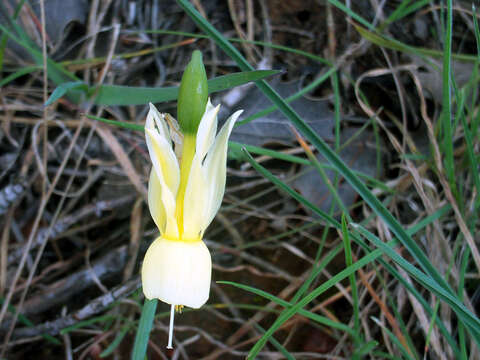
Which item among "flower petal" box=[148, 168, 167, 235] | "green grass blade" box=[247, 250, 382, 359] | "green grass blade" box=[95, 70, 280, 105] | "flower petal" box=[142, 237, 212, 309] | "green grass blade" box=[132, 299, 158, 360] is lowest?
"green grass blade" box=[132, 299, 158, 360]

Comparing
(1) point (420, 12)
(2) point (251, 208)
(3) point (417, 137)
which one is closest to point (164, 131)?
(2) point (251, 208)

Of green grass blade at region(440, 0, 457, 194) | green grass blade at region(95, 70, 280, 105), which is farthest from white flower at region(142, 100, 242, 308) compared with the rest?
green grass blade at region(440, 0, 457, 194)

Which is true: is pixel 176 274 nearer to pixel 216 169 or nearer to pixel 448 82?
pixel 216 169

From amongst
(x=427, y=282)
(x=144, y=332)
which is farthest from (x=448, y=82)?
(x=144, y=332)

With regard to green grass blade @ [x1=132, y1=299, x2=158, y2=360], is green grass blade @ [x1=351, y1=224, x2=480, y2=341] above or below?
above

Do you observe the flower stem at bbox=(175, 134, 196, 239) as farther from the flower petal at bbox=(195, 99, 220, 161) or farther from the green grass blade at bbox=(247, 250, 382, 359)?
→ the green grass blade at bbox=(247, 250, 382, 359)

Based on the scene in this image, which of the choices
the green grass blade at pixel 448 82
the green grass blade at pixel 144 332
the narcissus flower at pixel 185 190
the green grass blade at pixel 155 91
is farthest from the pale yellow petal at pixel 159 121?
the green grass blade at pixel 448 82

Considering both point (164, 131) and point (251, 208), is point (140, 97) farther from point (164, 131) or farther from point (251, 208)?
point (251, 208)

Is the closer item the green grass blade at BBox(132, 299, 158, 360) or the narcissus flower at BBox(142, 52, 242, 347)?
the narcissus flower at BBox(142, 52, 242, 347)
